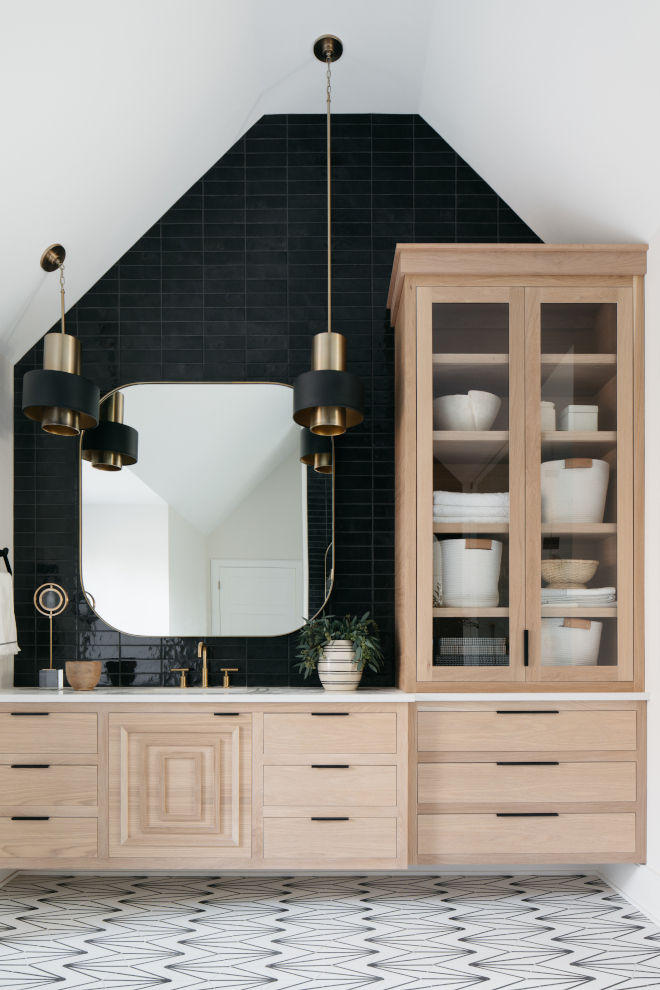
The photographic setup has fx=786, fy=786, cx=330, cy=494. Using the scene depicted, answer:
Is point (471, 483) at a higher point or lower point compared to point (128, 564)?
higher

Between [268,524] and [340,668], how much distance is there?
69 centimetres

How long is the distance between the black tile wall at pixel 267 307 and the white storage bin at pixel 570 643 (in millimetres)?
705

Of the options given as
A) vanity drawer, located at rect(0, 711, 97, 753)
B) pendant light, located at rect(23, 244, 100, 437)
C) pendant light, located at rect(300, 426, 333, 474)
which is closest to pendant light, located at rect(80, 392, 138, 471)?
pendant light, located at rect(23, 244, 100, 437)

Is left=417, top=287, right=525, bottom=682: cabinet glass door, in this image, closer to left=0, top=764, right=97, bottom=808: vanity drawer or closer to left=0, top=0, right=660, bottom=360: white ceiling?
left=0, top=0, right=660, bottom=360: white ceiling

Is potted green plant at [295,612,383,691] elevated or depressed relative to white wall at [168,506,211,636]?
depressed

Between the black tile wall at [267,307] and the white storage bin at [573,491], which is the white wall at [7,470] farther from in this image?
the white storage bin at [573,491]

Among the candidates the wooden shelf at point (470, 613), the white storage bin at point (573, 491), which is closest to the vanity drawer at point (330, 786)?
the wooden shelf at point (470, 613)

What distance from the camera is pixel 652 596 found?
279 centimetres

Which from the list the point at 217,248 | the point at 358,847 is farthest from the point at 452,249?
the point at 358,847

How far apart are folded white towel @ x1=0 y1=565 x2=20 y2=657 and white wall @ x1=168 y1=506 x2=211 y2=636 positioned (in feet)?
2.00

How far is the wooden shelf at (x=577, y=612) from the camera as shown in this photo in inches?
111

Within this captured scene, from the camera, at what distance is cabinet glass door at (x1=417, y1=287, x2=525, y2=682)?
282 cm

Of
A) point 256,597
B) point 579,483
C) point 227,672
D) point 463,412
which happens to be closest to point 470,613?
point 579,483

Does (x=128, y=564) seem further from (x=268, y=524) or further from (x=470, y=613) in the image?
(x=470, y=613)
